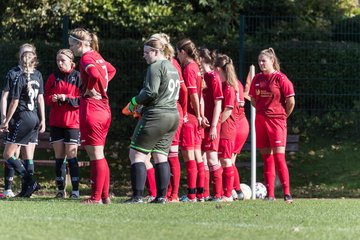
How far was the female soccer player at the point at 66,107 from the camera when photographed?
14.2m

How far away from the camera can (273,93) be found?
13.6m

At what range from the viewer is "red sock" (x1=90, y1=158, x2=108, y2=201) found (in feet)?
40.5

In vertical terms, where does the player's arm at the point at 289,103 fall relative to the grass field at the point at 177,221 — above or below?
above

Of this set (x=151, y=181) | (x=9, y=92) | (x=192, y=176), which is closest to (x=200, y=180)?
(x=192, y=176)

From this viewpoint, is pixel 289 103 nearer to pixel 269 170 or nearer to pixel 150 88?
pixel 269 170

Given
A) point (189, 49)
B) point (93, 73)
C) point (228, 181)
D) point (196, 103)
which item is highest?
point (189, 49)

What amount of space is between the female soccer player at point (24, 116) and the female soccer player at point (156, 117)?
2495mm

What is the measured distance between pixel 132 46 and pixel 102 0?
1.98 m

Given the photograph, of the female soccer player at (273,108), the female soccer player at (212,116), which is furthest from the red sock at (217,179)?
the female soccer player at (273,108)

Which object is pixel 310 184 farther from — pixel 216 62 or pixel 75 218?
pixel 75 218

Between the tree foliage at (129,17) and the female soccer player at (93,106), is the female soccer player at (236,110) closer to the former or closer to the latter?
the female soccer player at (93,106)

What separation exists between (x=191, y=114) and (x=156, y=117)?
1480 mm

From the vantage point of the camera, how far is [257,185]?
1614 centimetres

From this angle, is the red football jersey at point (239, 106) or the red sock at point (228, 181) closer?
the red sock at point (228, 181)
